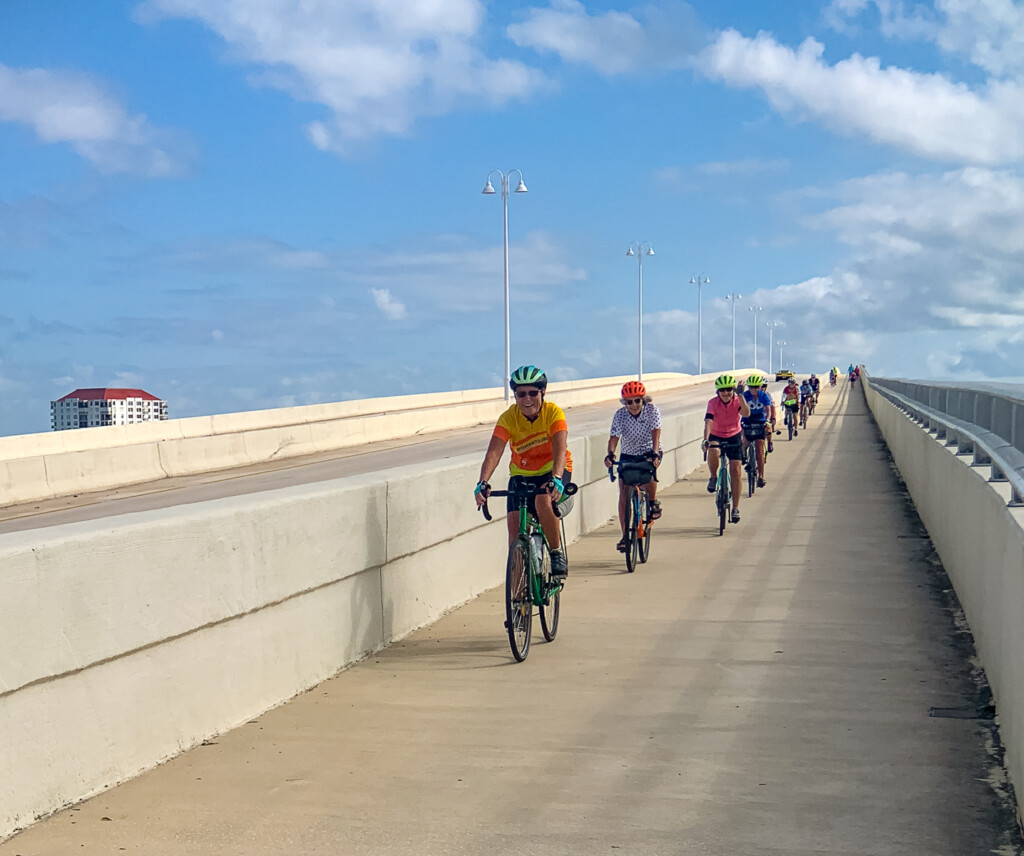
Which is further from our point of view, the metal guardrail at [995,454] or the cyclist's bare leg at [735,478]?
the cyclist's bare leg at [735,478]

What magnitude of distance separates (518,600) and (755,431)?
480 inches

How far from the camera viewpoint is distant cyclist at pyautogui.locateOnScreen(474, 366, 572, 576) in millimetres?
8703

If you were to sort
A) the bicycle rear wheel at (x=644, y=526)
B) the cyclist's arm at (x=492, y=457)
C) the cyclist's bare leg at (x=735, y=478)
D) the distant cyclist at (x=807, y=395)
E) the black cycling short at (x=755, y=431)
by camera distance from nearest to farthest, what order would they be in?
the cyclist's arm at (x=492, y=457), the bicycle rear wheel at (x=644, y=526), the cyclist's bare leg at (x=735, y=478), the black cycling short at (x=755, y=431), the distant cyclist at (x=807, y=395)

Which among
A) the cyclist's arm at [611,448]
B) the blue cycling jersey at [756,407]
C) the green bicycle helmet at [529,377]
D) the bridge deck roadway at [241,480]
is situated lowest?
the bridge deck roadway at [241,480]

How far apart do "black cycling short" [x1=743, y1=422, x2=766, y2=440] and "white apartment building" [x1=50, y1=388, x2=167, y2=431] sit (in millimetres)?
20687

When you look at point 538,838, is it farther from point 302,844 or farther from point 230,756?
point 230,756

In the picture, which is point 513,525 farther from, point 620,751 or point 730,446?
point 730,446

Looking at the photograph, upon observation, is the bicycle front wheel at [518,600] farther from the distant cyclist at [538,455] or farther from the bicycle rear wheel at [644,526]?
the bicycle rear wheel at [644,526]

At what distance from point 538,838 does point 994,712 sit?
3194 mm

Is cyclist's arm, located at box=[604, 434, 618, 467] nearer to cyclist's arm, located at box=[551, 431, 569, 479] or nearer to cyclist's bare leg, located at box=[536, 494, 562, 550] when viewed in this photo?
cyclist's bare leg, located at box=[536, 494, 562, 550]

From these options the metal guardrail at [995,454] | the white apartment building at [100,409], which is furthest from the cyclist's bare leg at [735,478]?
the white apartment building at [100,409]

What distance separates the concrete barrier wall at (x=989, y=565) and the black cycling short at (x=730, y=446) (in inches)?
92.1

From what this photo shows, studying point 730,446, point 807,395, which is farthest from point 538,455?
point 807,395

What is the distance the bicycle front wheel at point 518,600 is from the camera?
8070mm
